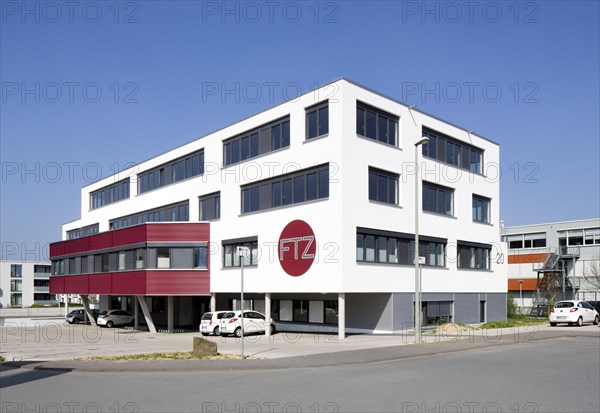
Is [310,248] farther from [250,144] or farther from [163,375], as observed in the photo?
[163,375]

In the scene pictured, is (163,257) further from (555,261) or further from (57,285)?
(555,261)

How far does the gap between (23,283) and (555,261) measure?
4098 inches

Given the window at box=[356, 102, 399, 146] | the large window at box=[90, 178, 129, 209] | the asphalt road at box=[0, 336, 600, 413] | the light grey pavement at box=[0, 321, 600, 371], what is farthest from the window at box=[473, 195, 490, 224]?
the large window at box=[90, 178, 129, 209]

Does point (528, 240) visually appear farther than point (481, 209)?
Yes

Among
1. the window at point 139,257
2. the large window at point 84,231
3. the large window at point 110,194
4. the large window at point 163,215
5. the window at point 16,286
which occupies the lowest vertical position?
the window at point 16,286

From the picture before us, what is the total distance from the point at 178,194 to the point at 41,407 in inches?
1323

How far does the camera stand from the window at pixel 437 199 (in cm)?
3748

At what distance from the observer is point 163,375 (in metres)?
16.9

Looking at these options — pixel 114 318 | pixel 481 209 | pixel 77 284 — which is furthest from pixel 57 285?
pixel 481 209

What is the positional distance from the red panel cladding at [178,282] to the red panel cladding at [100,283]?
611 centimetres

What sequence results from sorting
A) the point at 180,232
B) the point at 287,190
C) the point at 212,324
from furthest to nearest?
the point at 180,232
the point at 212,324
the point at 287,190

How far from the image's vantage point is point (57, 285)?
53.7m


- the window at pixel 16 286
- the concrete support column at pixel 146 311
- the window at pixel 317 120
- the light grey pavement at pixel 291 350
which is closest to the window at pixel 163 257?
the concrete support column at pixel 146 311

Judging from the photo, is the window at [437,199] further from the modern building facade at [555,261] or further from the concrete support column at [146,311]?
the modern building facade at [555,261]
